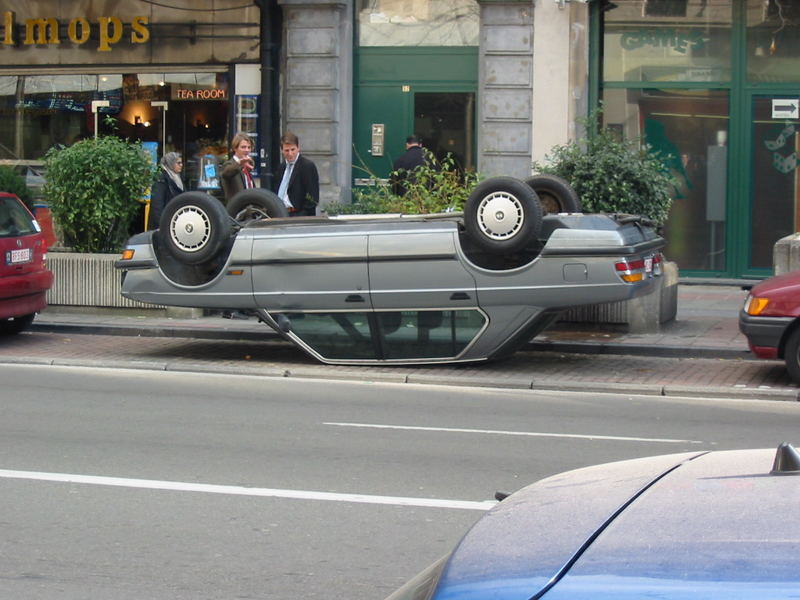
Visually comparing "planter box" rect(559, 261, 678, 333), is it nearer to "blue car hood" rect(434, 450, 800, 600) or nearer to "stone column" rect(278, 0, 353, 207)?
"stone column" rect(278, 0, 353, 207)

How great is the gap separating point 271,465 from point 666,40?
42.6 feet

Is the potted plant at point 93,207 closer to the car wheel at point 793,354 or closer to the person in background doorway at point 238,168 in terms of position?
the person in background doorway at point 238,168

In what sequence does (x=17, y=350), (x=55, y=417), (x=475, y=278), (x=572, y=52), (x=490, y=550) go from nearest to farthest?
1. (x=490, y=550)
2. (x=55, y=417)
3. (x=475, y=278)
4. (x=17, y=350)
5. (x=572, y=52)

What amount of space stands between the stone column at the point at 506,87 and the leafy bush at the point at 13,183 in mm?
6608

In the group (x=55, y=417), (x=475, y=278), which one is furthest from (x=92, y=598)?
(x=475, y=278)

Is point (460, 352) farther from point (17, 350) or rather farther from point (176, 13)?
point (176, 13)

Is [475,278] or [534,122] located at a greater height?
[534,122]

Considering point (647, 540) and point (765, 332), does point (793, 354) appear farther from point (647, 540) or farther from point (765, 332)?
point (647, 540)

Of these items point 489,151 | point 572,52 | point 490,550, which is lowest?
point 490,550

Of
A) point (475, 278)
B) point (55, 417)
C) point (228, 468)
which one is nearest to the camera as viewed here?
point (228, 468)

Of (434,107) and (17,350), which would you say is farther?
(434,107)

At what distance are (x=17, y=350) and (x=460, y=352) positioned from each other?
4767 mm

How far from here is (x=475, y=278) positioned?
37.4 feet

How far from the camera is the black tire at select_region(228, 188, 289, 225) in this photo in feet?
42.4
